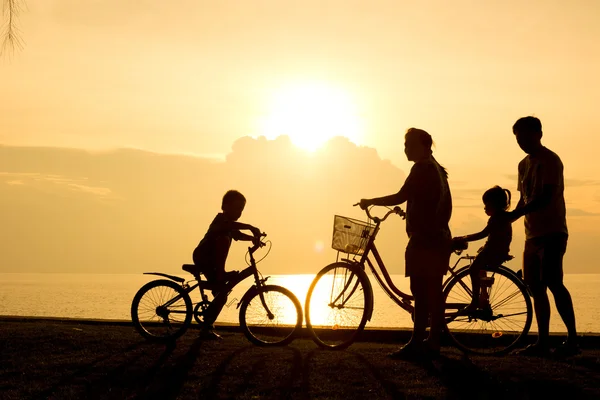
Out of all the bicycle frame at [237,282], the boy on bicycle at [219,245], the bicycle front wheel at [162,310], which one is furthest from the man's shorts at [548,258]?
the bicycle front wheel at [162,310]

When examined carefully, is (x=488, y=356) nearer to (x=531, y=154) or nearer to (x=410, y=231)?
(x=410, y=231)

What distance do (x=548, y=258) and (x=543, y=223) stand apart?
0.39 m

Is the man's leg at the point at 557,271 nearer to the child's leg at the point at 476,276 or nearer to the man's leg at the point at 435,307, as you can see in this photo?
the child's leg at the point at 476,276

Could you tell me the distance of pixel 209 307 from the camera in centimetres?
917

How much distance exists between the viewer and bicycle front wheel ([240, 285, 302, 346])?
8.66m

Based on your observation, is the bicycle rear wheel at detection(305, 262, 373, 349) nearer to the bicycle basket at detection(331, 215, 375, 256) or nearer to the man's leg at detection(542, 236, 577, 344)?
the bicycle basket at detection(331, 215, 375, 256)

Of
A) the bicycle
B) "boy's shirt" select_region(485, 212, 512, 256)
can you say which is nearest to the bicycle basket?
the bicycle

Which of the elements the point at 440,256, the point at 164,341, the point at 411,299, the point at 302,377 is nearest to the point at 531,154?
the point at 440,256

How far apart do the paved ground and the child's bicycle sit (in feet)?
1.14

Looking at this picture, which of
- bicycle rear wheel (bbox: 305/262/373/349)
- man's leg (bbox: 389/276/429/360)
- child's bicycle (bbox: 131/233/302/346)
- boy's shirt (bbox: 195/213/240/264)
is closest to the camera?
man's leg (bbox: 389/276/429/360)

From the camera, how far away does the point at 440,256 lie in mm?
7680

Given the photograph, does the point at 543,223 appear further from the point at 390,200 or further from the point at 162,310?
the point at 162,310

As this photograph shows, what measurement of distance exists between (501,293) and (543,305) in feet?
1.58

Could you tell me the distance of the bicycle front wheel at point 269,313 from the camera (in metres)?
8.66
